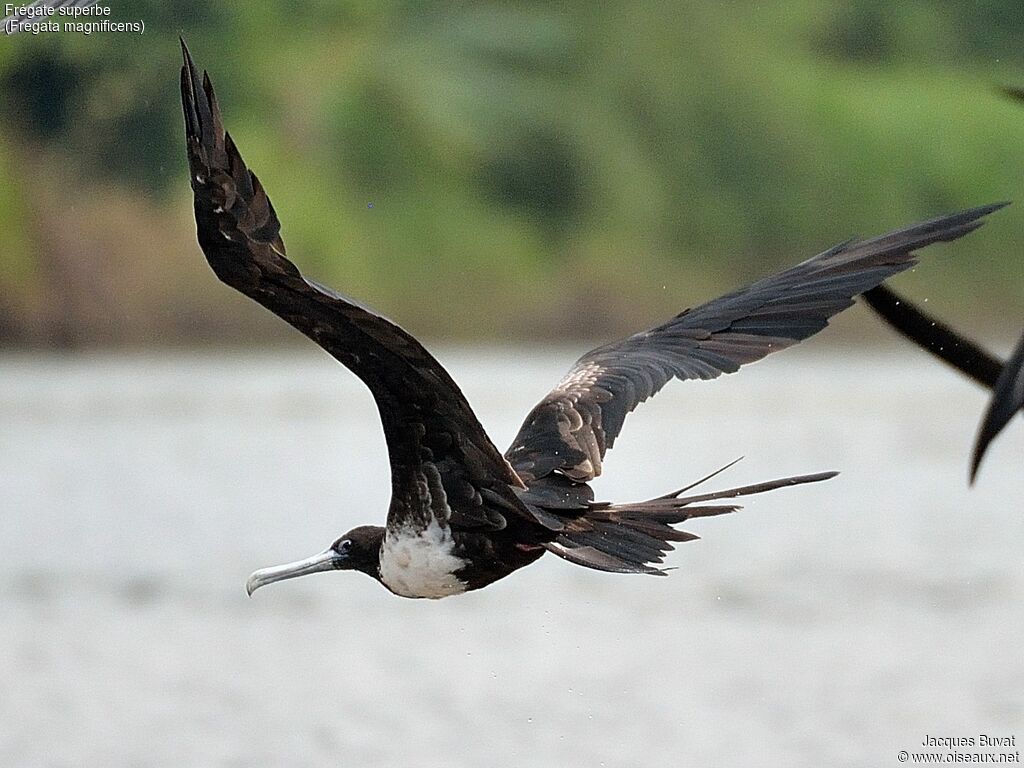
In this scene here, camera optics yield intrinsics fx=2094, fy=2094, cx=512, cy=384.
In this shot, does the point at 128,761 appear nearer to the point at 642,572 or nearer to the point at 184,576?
the point at 184,576

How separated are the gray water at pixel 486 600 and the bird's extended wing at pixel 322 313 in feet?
11.6

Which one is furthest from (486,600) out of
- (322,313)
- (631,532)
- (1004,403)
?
(1004,403)

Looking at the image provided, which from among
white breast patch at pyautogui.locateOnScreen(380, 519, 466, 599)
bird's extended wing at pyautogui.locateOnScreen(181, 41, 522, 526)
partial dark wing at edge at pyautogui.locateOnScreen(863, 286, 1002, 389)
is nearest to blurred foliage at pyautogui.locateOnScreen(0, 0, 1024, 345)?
white breast patch at pyautogui.locateOnScreen(380, 519, 466, 599)

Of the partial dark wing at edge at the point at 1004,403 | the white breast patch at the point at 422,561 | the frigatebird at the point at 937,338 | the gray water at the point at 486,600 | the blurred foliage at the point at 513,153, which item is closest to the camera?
the partial dark wing at edge at the point at 1004,403

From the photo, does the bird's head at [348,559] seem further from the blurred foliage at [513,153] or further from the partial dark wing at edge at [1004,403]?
the blurred foliage at [513,153]

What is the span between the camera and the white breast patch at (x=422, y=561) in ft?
17.0

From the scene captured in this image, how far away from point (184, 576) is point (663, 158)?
1070 cm

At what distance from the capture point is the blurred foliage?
17.5 meters

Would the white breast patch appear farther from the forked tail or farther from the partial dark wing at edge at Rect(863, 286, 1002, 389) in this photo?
the partial dark wing at edge at Rect(863, 286, 1002, 389)

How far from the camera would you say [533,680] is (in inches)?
386

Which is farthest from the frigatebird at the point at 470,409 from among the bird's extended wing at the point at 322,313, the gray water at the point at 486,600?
the gray water at the point at 486,600

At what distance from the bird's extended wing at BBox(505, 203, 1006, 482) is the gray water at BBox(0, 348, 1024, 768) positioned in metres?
2.95

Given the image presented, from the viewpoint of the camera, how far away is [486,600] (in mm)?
11406

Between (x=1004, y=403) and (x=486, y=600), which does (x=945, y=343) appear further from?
(x=486, y=600)
